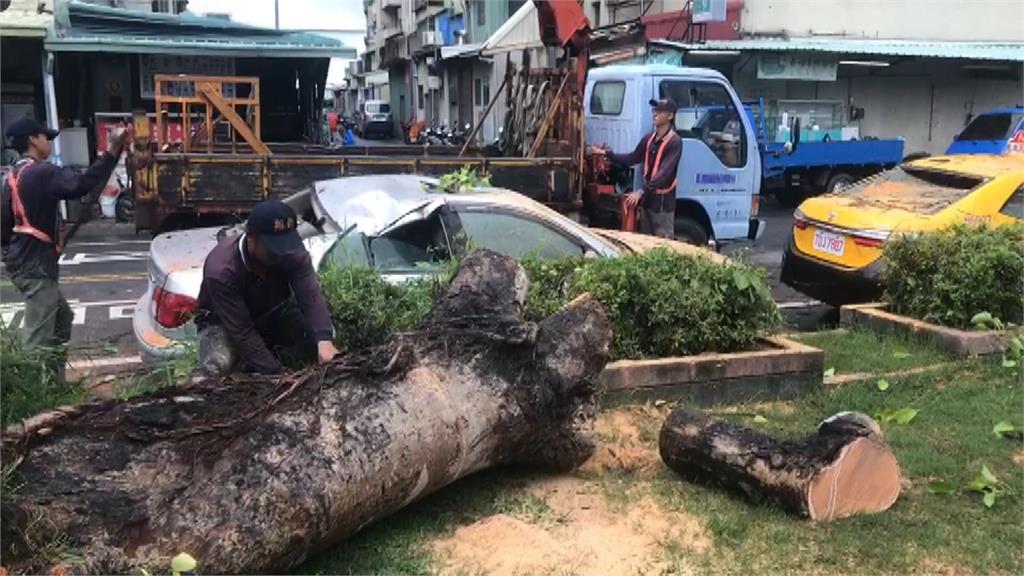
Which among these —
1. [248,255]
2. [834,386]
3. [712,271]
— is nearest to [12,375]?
[248,255]

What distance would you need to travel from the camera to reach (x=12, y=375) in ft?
11.8

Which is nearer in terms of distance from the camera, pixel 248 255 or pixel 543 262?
pixel 248 255

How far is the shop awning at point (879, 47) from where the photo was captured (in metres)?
21.6

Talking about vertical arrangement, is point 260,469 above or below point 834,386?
above

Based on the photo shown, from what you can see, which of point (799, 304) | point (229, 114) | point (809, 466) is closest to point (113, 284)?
point (229, 114)

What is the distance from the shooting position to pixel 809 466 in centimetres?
396

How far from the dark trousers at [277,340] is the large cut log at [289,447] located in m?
0.69

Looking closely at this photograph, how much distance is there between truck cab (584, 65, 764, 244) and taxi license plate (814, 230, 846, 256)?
1971 millimetres

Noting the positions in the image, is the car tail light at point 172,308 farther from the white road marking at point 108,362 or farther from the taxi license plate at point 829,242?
the taxi license plate at point 829,242

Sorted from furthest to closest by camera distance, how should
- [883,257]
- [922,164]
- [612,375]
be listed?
1. [922,164]
2. [883,257]
3. [612,375]

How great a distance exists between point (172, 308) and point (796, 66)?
64.8ft

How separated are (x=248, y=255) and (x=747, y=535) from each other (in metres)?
2.46

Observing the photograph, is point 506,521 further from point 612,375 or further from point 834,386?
point 834,386

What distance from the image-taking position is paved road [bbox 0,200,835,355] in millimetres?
8219
